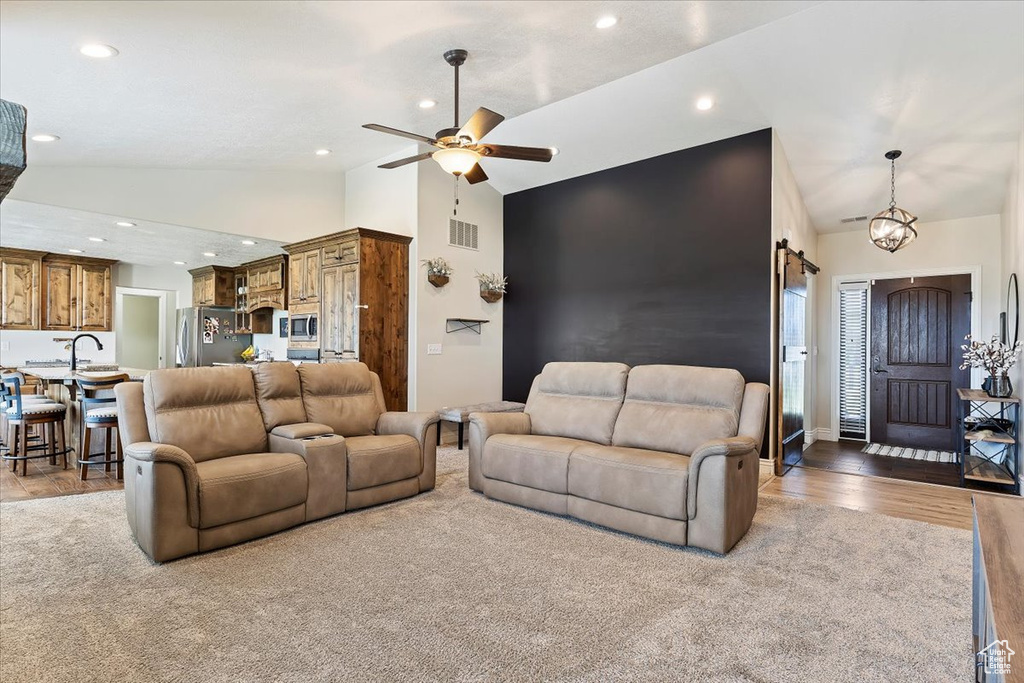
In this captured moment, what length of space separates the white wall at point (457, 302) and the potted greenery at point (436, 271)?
0.19 feet

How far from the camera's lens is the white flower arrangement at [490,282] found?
6.72 m

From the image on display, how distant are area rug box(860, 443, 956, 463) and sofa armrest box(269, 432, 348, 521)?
19.0ft

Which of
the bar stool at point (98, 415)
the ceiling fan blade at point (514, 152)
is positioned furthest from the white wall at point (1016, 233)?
the bar stool at point (98, 415)

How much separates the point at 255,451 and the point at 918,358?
23.5 ft

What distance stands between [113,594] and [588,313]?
484 cm

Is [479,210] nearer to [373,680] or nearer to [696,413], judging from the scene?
[696,413]

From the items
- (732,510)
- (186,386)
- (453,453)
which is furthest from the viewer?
(453,453)

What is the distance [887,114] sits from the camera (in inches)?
172

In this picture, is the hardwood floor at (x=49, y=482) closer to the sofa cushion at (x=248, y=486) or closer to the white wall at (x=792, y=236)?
the sofa cushion at (x=248, y=486)

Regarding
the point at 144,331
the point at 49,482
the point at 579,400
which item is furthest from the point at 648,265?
the point at 144,331

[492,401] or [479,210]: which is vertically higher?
[479,210]

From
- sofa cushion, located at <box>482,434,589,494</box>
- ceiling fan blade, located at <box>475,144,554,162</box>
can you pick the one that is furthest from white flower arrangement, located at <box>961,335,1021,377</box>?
ceiling fan blade, located at <box>475,144,554,162</box>

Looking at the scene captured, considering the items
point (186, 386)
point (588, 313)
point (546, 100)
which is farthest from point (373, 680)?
point (588, 313)

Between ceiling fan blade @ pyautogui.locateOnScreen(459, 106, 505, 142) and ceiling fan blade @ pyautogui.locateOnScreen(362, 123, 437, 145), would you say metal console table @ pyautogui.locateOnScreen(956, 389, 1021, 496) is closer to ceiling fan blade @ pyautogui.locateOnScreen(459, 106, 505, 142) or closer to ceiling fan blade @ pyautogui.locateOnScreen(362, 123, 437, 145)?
ceiling fan blade @ pyautogui.locateOnScreen(459, 106, 505, 142)
